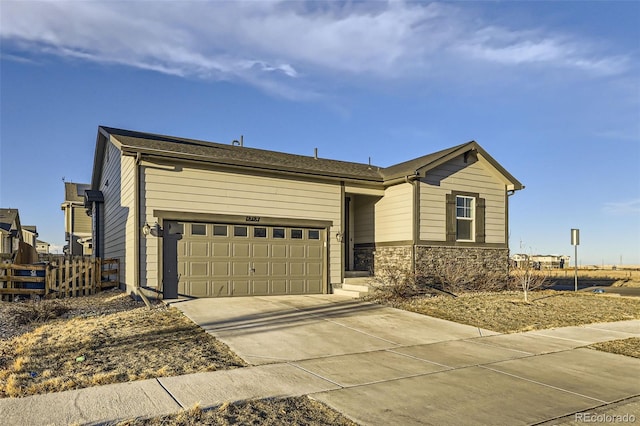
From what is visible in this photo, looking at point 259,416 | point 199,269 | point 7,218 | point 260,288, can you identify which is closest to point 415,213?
point 260,288

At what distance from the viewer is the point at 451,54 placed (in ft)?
46.9

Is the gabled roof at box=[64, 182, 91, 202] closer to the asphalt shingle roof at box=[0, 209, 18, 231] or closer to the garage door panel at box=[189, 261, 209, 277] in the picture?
the asphalt shingle roof at box=[0, 209, 18, 231]

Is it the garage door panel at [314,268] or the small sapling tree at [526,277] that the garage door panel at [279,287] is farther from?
the small sapling tree at [526,277]

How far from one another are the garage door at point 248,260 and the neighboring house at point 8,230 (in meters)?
27.0

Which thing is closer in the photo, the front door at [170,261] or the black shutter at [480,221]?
the front door at [170,261]

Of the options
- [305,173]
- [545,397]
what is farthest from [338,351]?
[305,173]

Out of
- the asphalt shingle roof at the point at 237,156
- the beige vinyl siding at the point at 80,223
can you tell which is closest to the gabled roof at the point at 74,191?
the beige vinyl siding at the point at 80,223

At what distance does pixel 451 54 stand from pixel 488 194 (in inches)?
222

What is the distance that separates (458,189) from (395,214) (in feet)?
8.01

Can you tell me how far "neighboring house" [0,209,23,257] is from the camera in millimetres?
35562

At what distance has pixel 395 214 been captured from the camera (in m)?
16.5

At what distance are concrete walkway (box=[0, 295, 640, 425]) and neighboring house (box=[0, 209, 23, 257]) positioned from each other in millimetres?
32108

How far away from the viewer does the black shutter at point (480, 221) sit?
17.1 metres

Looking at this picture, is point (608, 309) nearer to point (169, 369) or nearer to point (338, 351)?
point (338, 351)
